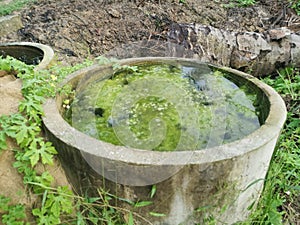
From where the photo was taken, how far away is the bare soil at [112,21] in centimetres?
500

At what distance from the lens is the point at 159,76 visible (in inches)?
130

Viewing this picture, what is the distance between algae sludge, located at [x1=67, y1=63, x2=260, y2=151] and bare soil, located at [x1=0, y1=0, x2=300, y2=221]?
5.86ft

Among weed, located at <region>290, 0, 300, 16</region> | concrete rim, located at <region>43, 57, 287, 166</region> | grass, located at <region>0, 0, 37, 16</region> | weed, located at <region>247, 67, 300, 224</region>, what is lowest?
weed, located at <region>247, 67, 300, 224</region>

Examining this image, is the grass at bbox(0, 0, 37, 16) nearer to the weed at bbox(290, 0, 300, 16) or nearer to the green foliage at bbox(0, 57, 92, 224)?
the green foliage at bbox(0, 57, 92, 224)

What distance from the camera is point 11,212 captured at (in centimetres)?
215

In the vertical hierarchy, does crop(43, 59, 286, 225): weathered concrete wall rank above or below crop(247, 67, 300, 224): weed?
above

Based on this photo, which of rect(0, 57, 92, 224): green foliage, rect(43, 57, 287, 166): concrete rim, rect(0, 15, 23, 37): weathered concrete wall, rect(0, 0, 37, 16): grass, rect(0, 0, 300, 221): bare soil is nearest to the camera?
rect(43, 57, 287, 166): concrete rim

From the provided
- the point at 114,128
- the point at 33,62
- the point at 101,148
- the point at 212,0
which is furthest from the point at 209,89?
the point at 212,0

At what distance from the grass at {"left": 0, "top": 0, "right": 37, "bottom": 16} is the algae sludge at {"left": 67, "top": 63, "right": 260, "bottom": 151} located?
3.54 m

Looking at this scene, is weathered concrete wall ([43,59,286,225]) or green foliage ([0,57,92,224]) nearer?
weathered concrete wall ([43,59,286,225])

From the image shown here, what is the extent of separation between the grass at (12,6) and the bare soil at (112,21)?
0.69ft

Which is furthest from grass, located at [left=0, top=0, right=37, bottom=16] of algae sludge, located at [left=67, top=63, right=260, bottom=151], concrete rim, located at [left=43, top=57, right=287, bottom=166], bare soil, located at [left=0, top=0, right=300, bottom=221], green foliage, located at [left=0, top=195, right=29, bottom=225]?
green foliage, located at [left=0, top=195, right=29, bottom=225]

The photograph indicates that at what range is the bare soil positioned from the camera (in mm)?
4996

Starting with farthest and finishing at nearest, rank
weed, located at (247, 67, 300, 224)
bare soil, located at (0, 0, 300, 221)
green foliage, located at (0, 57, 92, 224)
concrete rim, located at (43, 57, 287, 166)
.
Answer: bare soil, located at (0, 0, 300, 221), weed, located at (247, 67, 300, 224), green foliage, located at (0, 57, 92, 224), concrete rim, located at (43, 57, 287, 166)
